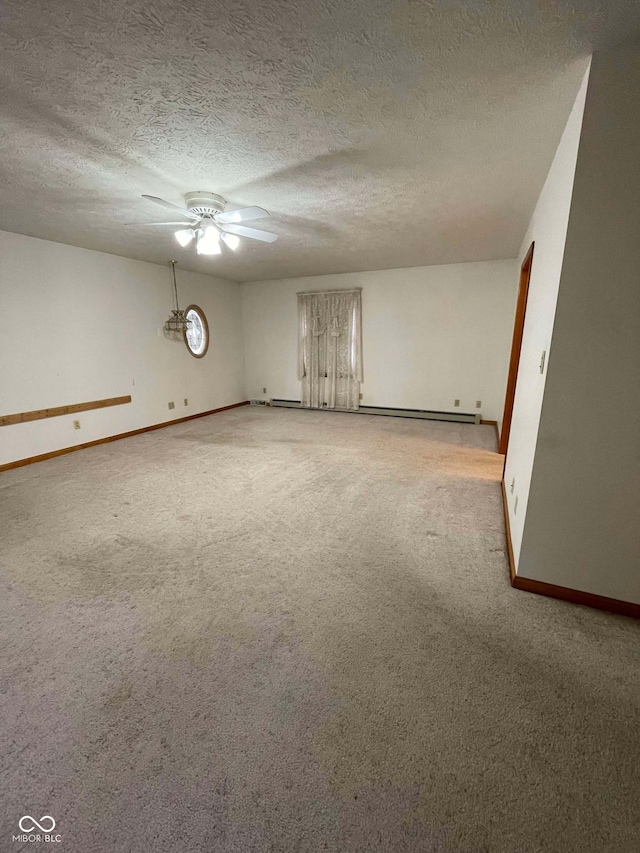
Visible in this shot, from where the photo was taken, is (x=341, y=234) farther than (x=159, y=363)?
No

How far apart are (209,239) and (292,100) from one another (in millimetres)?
1521

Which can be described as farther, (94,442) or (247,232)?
(94,442)

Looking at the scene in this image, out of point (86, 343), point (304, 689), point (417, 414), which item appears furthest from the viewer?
point (417, 414)

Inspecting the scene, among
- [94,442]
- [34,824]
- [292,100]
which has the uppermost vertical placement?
[292,100]

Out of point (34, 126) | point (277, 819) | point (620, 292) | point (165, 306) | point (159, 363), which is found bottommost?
point (277, 819)

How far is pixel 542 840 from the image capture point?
0.97 metres

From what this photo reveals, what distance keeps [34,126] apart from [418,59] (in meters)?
1.79

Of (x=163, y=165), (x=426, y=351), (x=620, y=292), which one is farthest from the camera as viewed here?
(x=426, y=351)

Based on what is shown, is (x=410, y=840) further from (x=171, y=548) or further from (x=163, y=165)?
(x=163, y=165)

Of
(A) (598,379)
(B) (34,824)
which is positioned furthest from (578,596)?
(B) (34,824)

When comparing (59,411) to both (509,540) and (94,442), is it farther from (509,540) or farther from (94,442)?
(509,540)

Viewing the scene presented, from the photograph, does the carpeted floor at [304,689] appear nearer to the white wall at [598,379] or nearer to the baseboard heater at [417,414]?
the white wall at [598,379]

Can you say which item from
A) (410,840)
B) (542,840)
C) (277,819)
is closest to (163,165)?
(277,819)

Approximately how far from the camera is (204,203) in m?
2.57
